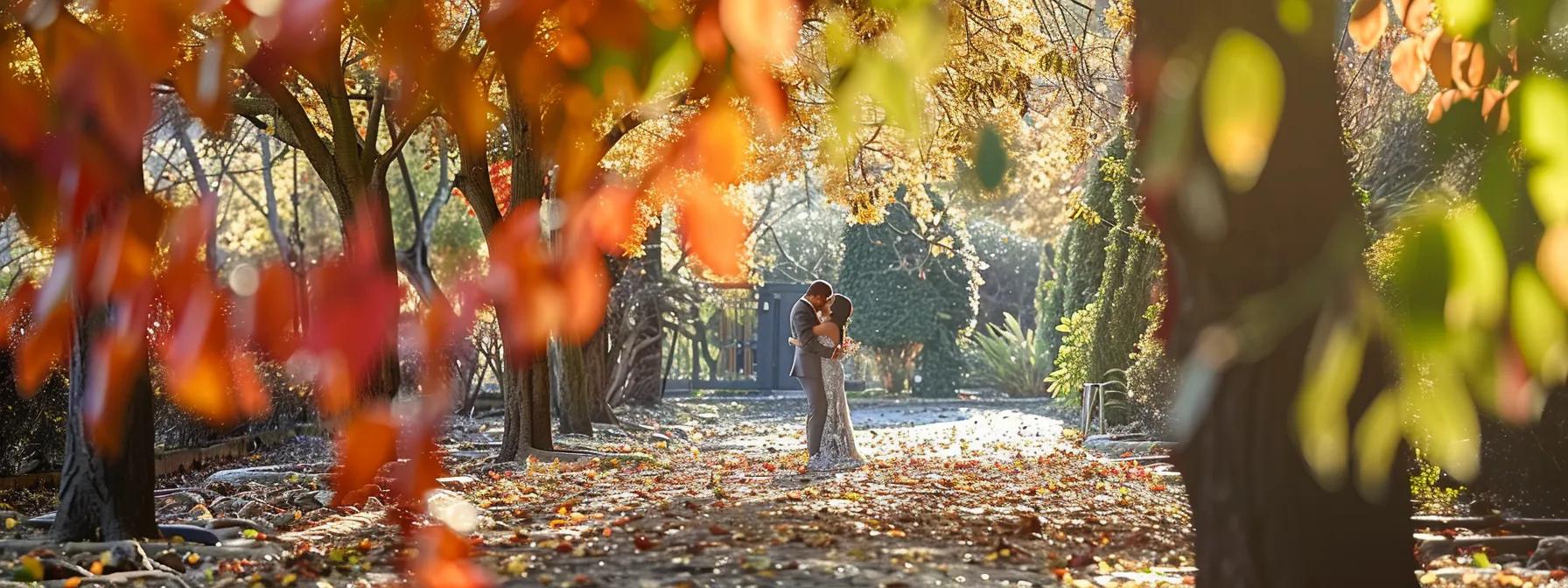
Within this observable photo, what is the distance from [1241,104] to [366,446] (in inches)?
395

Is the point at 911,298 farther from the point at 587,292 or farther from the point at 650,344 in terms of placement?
the point at 587,292

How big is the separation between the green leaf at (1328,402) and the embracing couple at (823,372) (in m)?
8.57

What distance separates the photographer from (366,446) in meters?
12.2

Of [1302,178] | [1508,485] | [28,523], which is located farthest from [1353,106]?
[28,523]

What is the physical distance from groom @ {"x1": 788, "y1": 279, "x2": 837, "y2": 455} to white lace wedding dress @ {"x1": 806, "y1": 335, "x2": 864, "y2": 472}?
0.20 feet

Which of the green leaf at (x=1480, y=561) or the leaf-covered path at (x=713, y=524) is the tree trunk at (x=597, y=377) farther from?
the green leaf at (x=1480, y=561)

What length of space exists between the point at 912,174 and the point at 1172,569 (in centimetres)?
996

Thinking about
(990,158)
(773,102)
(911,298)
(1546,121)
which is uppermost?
(773,102)

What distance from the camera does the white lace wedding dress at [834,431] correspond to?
13039 mm

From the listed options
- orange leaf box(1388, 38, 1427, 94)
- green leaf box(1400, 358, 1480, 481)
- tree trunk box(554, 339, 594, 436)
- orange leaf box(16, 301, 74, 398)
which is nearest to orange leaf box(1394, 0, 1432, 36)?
orange leaf box(1388, 38, 1427, 94)

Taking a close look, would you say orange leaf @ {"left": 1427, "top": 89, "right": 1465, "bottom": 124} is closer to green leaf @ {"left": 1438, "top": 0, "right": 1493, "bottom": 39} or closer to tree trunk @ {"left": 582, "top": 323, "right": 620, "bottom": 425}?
green leaf @ {"left": 1438, "top": 0, "right": 1493, "bottom": 39}

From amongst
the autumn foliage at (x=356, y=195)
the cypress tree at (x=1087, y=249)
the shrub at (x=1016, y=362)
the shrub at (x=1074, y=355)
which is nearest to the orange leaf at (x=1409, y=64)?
the autumn foliage at (x=356, y=195)

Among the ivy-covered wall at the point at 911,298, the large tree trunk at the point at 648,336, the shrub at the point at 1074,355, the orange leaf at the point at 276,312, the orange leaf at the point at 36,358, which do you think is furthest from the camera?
the ivy-covered wall at the point at 911,298

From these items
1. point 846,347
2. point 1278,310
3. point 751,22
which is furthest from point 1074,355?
point 751,22
